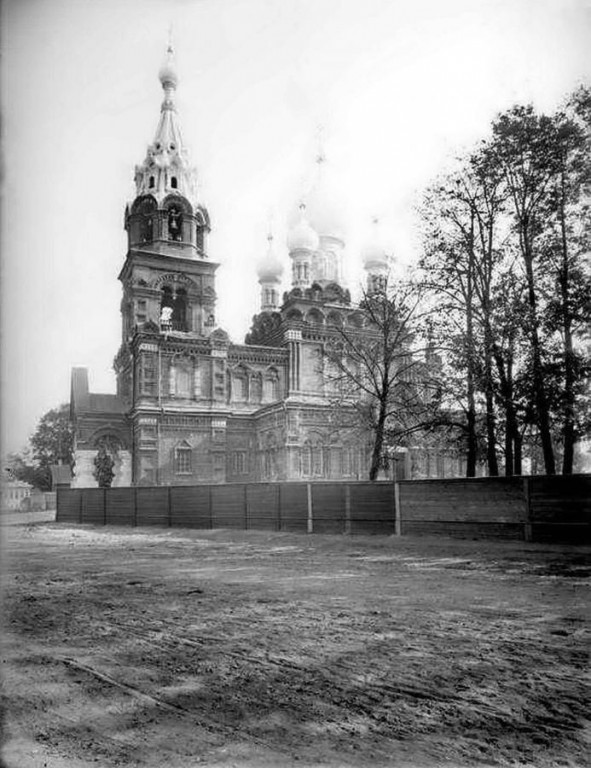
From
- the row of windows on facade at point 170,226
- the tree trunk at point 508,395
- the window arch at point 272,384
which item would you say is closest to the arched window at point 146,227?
the row of windows on facade at point 170,226

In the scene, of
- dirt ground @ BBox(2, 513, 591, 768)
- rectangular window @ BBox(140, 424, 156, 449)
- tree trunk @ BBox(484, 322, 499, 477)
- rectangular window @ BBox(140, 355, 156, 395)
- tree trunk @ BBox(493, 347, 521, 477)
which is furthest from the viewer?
rectangular window @ BBox(140, 355, 156, 395)

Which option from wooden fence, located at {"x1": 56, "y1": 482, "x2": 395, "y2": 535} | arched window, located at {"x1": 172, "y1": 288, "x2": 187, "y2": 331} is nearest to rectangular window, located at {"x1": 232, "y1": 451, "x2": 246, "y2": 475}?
arched window, located at {"x1": 172, "y1": 288, "x2": 187, "y2": 331}

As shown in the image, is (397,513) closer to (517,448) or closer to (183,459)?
(517,448)

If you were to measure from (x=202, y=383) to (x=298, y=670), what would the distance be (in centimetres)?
3391

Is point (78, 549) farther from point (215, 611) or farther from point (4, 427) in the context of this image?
point (4, 427)

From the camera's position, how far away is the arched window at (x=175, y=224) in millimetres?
40750

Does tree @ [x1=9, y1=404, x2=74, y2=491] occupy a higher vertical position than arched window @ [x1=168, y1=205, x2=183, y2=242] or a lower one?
lower

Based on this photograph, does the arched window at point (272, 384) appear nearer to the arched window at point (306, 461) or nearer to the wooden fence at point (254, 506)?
the arched window at point (306, 461)

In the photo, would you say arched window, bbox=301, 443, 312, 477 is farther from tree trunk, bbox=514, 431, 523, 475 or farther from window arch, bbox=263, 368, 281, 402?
tree trunk, bbox=514, 431, 523, 475

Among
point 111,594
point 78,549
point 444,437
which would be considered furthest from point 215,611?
point 444,437

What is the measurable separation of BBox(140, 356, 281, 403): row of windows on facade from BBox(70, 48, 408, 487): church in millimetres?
63

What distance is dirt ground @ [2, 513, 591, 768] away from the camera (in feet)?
11.1

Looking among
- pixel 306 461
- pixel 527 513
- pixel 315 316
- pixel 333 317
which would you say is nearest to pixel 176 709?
A: pixel 527 513

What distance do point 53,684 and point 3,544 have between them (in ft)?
8.38
